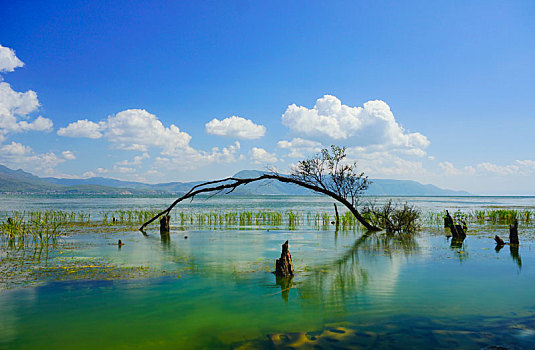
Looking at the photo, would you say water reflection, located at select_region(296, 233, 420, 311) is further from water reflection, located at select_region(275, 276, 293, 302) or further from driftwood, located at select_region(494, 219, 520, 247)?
driftwood, located at select_region(494, 219, 520, 247)

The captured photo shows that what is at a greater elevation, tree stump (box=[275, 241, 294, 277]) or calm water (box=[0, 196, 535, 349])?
tree stump (box=[275, 241, 294, 277])

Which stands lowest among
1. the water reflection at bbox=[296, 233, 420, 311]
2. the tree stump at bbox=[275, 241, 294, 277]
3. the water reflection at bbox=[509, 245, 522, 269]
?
the water reflection at bbox=[296, 233, 420, 311]

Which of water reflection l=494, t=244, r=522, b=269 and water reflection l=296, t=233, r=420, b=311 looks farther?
water reflection l=494, t=244, r=522, b=269

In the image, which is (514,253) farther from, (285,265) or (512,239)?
(285,265)

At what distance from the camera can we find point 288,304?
8.48 metres

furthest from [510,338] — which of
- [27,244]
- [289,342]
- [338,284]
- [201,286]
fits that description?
[27,244]

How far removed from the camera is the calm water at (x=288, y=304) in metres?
6.48

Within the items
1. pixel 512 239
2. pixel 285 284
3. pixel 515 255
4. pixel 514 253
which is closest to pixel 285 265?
pixel 285 284

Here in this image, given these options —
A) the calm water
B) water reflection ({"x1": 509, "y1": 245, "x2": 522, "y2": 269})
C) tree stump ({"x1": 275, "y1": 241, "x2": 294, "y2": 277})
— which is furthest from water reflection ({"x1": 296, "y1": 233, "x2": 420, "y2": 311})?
water reflection ({"x1": 509, "y1": 245, "x2": 522, "y2": 269})

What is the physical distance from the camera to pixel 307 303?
8508mm

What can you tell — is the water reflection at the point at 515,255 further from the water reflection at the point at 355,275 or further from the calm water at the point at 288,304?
the water reflection at the point at 355,275

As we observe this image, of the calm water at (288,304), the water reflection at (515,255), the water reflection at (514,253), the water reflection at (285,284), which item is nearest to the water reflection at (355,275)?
the calm water at (288,304)

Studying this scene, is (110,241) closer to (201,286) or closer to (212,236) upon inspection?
(212,236)

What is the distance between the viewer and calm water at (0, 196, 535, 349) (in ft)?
21.3
